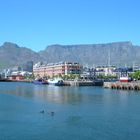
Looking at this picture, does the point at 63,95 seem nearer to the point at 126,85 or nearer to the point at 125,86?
the point at 126,85

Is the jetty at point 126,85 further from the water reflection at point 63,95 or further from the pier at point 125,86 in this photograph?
the water reflection at point 63,95

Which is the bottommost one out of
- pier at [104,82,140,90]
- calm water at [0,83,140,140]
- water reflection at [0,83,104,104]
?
calm water at [0,83,140,140]

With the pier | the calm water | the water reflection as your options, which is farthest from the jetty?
the calm water

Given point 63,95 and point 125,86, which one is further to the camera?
point 125,86

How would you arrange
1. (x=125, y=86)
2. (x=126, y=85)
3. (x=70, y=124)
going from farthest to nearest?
(x=125, y=86) < (x=126, y=85) < (x=70, y=124)

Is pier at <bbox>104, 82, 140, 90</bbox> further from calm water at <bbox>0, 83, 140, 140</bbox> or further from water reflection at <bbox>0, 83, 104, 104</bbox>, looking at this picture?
calm water at <bbox>0, 83, 140, 140</bbox>

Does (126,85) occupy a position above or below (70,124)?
above

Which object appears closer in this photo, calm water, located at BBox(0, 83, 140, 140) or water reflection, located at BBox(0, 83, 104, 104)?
calm water, located at BBox(0, 83, 140, 140)

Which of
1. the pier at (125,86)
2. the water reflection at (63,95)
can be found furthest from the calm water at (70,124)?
the pier at (125,86)

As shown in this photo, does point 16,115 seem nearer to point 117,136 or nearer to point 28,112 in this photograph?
point 28,112

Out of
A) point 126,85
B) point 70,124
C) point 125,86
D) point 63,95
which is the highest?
point 126,85

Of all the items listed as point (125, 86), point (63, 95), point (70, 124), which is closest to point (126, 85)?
point (125, 86)

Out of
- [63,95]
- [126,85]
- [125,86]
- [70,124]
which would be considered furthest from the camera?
[125,86]

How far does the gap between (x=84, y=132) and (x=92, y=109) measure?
23.8 m
